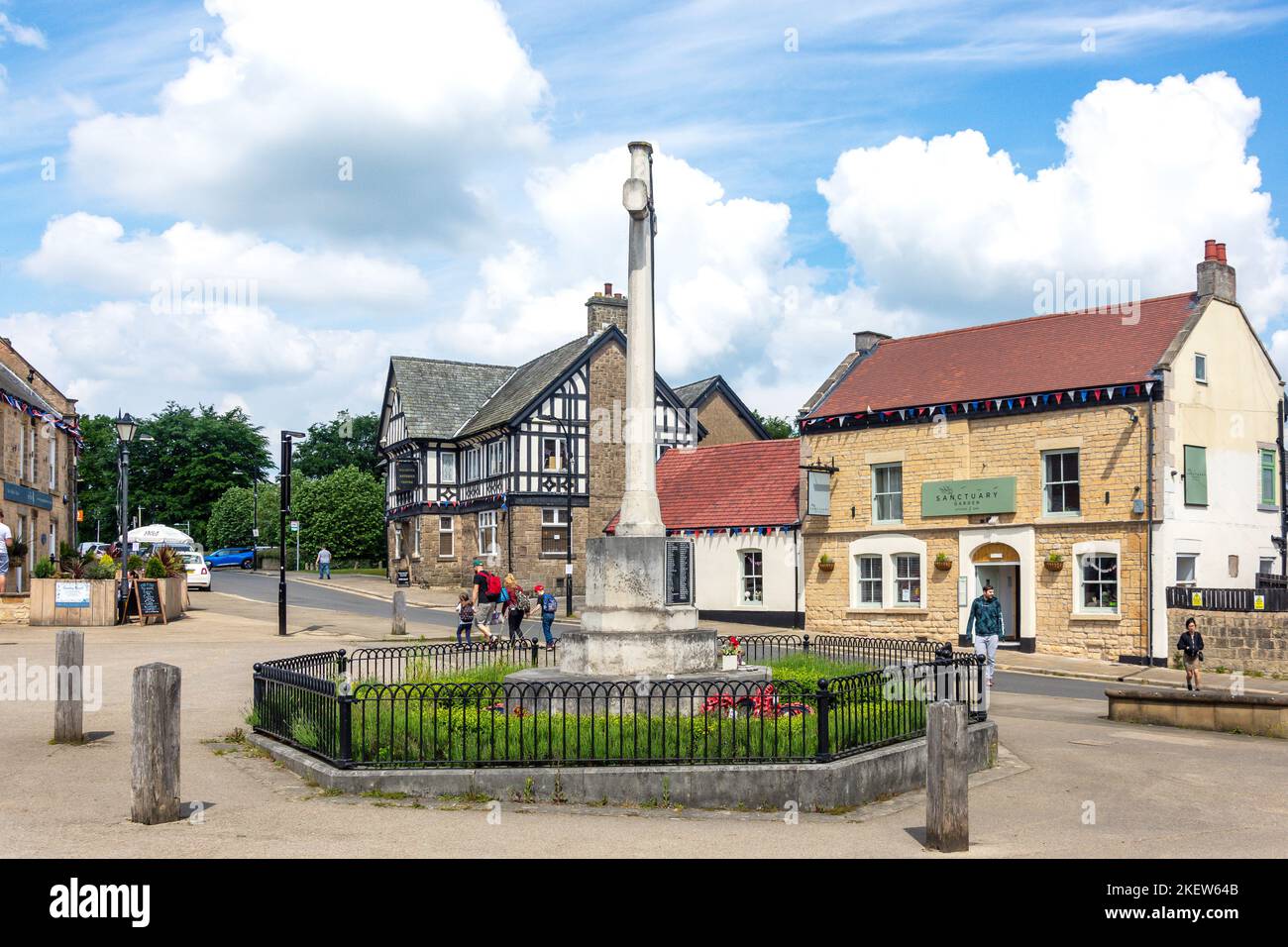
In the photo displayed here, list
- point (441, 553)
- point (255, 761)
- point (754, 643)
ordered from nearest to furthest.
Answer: point (255, 761), point (754, 643), point (441, 553)

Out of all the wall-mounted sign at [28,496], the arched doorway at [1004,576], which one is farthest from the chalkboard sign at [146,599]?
the arched doorway at [1004,576]

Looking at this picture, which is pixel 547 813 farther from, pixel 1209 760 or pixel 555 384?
pixel 555 384

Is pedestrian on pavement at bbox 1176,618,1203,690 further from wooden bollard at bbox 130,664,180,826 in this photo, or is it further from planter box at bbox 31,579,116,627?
planter box at bbox 31,579,116,627

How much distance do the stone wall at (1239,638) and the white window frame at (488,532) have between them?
26.6 m

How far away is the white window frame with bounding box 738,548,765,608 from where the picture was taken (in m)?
34.8

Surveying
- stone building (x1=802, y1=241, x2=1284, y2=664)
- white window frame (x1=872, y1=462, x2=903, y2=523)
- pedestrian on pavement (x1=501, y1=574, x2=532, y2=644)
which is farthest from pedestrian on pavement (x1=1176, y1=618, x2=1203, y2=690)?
pedestrian on pavement (x1=501, y1=574, x2=532, y2=644)

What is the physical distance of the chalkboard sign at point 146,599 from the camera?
Answer: 1077 inches

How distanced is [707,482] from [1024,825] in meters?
28.9

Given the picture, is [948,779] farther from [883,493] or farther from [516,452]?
[516,452]

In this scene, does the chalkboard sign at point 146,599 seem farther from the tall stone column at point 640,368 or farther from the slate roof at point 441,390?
the slate roof at point 441,390

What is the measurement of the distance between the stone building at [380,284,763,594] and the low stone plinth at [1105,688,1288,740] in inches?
1009

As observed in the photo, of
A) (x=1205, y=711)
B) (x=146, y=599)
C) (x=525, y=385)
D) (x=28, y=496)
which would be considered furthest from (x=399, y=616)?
(x=525, y=385)

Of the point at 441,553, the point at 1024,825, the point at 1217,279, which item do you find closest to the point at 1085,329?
the point at 1217,279

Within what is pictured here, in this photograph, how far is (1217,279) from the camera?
29.0 m
